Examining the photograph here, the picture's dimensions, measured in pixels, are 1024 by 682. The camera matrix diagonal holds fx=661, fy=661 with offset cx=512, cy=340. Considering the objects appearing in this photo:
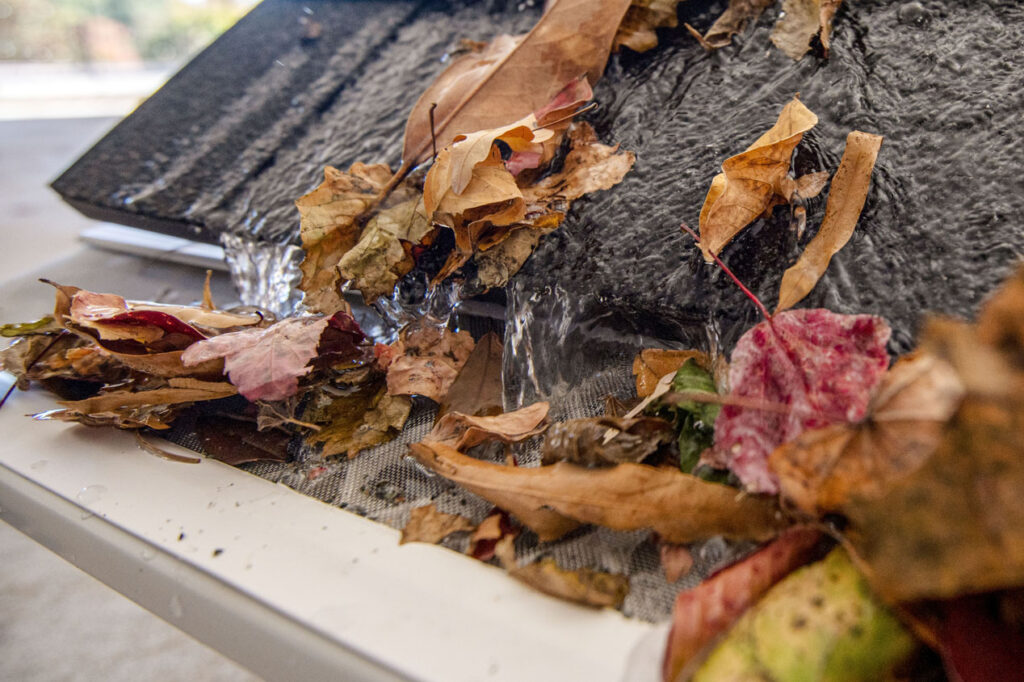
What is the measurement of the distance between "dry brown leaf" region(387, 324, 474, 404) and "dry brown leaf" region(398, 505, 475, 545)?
161 mm

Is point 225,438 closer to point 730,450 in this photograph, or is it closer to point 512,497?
point 512,497

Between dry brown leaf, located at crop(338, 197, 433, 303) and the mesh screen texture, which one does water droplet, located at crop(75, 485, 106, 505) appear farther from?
dry brown leaf, located at crop(338, 197, 433, 303)

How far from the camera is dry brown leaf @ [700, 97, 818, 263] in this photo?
65 cm

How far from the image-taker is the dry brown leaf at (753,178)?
2.14 ft

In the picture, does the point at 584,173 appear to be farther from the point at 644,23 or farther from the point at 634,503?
the point at 634,503

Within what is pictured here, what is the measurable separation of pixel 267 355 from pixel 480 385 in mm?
230

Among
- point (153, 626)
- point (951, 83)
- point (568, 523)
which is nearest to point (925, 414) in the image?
point (568, 523)

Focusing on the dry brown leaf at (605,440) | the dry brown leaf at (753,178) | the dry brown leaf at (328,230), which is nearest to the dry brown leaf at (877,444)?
the dry brown leaf at (605,440)

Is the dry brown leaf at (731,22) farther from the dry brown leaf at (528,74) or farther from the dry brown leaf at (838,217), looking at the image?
the dry brown leaf at (838,217)

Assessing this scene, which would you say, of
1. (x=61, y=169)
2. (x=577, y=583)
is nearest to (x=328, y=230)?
(x=577, y=583)

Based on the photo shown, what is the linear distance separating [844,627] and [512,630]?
0.71ft

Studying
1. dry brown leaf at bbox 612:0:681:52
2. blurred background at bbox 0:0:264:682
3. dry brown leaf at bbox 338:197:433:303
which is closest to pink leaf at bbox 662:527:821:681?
dry brown leaf at bbox 338:197:433:303

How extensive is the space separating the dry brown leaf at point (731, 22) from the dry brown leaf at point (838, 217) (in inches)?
12.2

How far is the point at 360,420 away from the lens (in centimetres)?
75
